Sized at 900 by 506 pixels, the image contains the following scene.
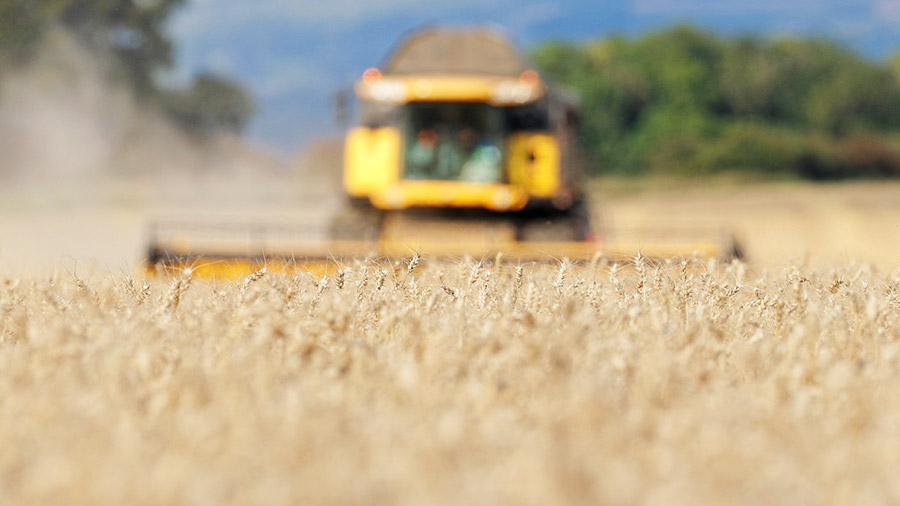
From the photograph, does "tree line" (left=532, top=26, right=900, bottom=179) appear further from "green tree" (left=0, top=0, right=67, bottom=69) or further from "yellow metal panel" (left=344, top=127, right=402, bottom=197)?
"yellow metal panel" (left=344, top=127, right=402, bottom=197)

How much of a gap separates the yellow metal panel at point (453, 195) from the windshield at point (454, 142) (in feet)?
0.33

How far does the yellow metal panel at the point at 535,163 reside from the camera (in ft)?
41.7

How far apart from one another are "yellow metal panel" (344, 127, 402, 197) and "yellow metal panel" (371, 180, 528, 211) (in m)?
0.23

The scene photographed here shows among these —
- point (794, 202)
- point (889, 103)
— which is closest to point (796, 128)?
point (889, 103)

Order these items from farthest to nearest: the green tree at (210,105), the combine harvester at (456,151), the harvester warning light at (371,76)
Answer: the green tree at (210,105) → the harvester warning light at (371,76) → the combine harvester at (456,151)

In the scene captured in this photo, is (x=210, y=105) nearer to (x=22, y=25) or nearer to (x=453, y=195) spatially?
(x=22, y=25)

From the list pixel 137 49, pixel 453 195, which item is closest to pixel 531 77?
pixel 453 195

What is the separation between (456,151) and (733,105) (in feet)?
174

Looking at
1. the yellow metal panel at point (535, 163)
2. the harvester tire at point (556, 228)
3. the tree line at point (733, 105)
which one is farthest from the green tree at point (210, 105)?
the yellow metal panel at point (535, 163)

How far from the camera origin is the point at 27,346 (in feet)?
12.0

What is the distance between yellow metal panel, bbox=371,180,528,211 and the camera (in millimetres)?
12328

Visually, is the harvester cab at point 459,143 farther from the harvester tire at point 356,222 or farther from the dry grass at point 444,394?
the dry grass at point 444,394

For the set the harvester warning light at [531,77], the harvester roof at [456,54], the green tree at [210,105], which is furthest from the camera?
the green tree at [210,105]

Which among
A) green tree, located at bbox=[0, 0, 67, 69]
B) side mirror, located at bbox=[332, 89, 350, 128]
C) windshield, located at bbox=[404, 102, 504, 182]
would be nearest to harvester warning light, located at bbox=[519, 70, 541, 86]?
windshield, located at bbox=[404, 102, 504, 182]
